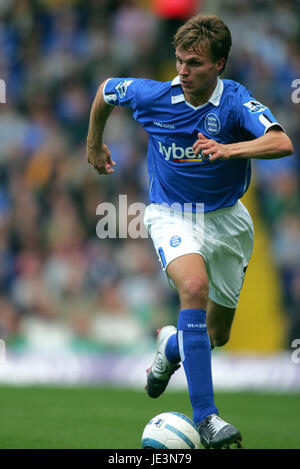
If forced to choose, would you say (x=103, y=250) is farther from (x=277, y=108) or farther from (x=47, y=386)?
(x=277, y=108)

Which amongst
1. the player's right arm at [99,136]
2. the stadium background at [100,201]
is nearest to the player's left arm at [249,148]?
the player's right arm at [99,136]

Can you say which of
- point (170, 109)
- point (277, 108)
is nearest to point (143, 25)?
point (277, 108)

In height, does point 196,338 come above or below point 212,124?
below

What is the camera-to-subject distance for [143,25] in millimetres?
14414

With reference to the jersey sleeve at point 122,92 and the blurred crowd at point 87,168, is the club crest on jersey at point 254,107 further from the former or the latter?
the blurred crowd at point 87,168

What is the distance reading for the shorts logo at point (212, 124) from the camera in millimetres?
5680

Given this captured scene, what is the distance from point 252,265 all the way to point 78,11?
5323 mm

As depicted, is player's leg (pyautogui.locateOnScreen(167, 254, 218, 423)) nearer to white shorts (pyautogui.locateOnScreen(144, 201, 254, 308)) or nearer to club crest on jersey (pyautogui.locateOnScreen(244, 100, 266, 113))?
white shorts (pyautogui.locateOnScreen(144, 201, 254, 308))

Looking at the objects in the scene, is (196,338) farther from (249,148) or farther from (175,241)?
(249,148)

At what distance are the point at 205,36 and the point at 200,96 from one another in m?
0.39

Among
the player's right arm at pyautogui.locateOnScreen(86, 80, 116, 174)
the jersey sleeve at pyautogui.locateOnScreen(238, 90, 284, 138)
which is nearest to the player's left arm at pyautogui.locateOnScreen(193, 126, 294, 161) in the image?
the jersey sleeve at pyautogui.locateOnScreen(238, 90, 284, 138)

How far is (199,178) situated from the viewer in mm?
5895

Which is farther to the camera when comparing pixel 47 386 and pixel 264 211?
pixel 264 211

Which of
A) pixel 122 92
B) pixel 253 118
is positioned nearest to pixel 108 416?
pixel 122 92
